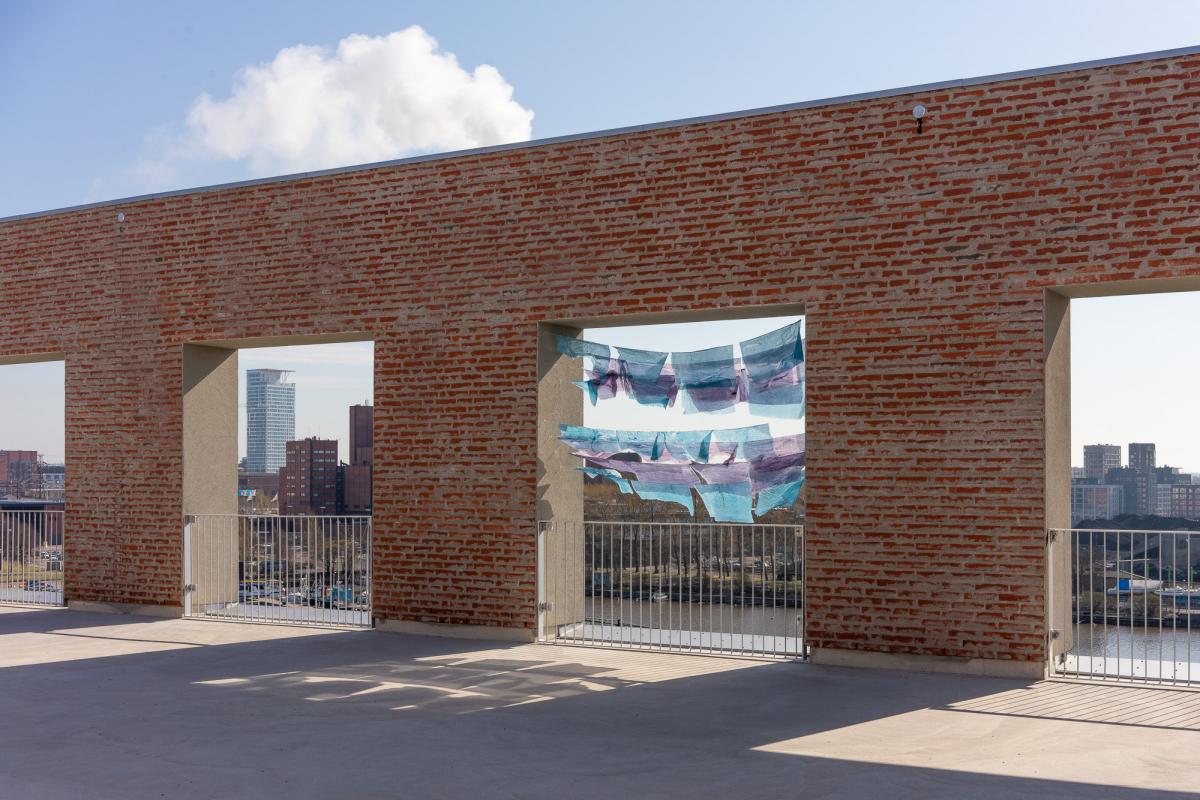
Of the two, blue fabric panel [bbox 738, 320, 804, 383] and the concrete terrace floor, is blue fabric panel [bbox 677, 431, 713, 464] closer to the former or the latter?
blue fabric panel [bbox 738, 320, 804, 383]

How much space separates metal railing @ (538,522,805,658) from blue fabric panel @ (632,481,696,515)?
1.27 feet

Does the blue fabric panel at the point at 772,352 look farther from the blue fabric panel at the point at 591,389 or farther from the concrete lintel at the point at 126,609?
the concrete lintel at the point at 126,609

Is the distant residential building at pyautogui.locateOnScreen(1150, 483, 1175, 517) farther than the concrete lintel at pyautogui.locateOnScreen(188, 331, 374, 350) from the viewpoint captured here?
Yes

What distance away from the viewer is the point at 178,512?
39.0 ft

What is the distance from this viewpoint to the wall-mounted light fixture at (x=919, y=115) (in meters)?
8.50

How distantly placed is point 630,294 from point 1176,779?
565 cm

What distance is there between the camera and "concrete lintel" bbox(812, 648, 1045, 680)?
8094 mm

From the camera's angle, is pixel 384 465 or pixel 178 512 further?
pixel 178 512

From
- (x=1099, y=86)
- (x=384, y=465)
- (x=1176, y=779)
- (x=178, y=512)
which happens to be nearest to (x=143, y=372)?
(x=178, y=512)

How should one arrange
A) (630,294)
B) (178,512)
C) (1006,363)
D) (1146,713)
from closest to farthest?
(1146,713) → (1006,363) → (630,294) → (178,512)

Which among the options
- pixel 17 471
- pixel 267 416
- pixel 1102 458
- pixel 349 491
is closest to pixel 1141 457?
pixel 1102 458

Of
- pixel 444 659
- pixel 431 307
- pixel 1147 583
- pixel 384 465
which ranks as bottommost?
pixel 444 659

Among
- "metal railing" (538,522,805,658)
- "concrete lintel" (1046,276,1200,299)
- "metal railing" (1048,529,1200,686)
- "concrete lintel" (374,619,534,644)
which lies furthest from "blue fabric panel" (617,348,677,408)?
"metal railing" (1048,529,1200,686)

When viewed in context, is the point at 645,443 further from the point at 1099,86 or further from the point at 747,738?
the point at 1099,86
